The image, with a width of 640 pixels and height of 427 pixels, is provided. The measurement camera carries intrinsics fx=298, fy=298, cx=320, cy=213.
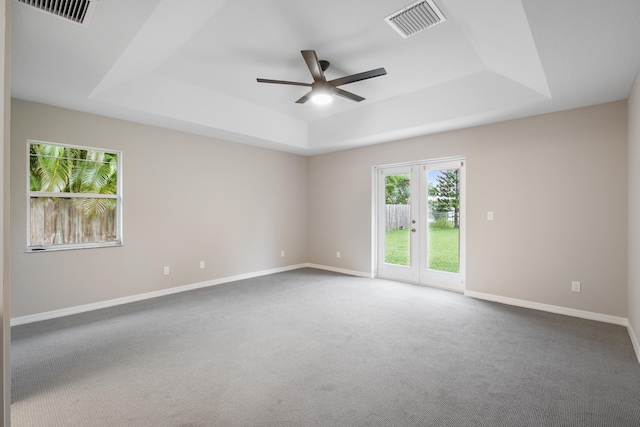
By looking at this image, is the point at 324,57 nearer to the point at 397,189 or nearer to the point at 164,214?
the point at 397,189

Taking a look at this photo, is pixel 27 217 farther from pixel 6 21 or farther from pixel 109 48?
pixel 6 21

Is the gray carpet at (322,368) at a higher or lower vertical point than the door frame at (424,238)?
lower

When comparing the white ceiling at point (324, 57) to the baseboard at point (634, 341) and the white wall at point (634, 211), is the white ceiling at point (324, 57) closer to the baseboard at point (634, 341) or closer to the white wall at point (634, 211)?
the white wall at point (634, 211)

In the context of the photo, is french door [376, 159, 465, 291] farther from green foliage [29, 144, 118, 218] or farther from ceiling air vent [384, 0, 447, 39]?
green foliage [29, 144, 118, 218]

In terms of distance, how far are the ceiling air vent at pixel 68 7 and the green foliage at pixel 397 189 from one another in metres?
4.76

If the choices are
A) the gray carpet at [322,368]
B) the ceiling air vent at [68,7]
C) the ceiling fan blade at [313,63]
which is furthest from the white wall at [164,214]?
the ceiling fan blade at [313,63]

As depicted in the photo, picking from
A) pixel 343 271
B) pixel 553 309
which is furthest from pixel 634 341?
pixel 343 271

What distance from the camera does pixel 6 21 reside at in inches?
56.4

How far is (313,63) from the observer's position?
2994 millimetres

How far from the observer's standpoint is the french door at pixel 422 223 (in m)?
4.92

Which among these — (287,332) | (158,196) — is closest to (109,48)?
(158,196)

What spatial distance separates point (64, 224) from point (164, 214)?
1.20 meters

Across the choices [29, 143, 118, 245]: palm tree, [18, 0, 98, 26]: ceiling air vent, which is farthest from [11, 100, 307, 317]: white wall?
[18, 0, 98, 26]: ceiling air vent

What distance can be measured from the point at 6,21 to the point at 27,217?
307cm
